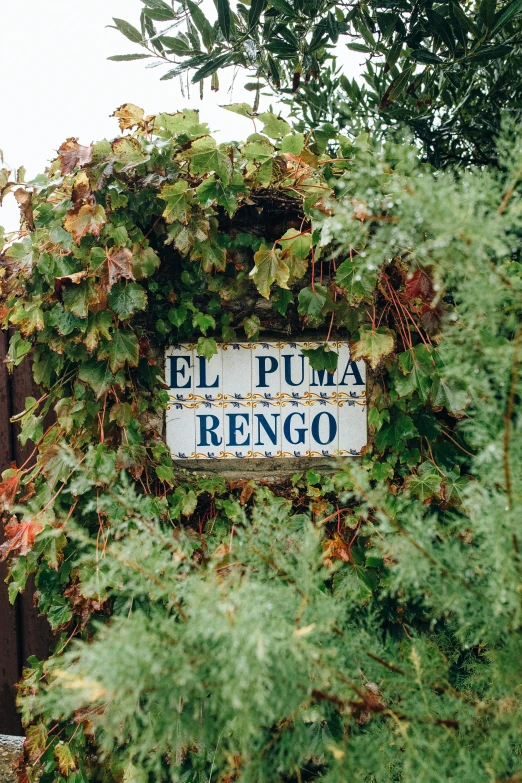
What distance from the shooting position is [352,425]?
1.85m

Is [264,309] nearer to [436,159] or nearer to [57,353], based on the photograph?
[57,353]

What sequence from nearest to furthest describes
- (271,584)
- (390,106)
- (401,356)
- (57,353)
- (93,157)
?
1. (271,584)
2. (93,157)
3. (401,356)
4. (57,353)
5. (390,106)

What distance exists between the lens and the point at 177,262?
1815mm

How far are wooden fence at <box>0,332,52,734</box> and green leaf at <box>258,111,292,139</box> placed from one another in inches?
59.5

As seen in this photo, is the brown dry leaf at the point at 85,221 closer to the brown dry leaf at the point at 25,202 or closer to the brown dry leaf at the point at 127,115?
the brown dry leaf at the point at 25,202

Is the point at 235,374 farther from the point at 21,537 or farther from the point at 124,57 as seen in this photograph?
the point at 124,57

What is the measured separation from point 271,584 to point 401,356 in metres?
0.96

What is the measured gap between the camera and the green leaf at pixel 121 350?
1.67m

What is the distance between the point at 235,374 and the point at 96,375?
46 cm

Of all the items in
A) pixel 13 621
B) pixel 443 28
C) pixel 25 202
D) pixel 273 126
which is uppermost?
pixel 443 28

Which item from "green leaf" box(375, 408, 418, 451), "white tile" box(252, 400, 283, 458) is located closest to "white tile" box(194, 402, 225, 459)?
"white tile" box(252, 400, 283, 458)

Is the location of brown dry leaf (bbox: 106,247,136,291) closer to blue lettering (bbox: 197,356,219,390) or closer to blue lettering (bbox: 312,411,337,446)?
blue lettering (bbox: 197,356,219,390)

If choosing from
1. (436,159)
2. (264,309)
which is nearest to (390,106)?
(436,159)

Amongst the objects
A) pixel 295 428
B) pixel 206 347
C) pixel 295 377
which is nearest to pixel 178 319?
pixel 206 347
